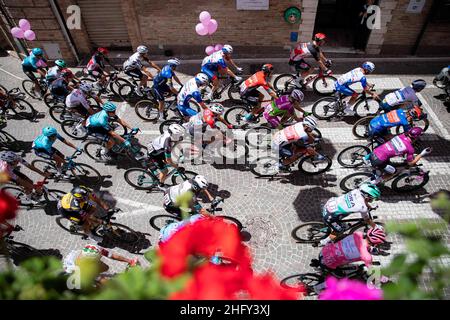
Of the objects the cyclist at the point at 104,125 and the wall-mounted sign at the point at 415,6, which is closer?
the cyclist at the point at 104,125

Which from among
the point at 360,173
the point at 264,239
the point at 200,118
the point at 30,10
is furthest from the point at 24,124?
the point at 360,173

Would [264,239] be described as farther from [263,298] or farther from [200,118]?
[263,298]

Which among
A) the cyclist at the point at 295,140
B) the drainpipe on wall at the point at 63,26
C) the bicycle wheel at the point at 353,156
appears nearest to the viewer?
the cyclist at the point at 295,140

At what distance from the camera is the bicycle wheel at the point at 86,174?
9.62 m

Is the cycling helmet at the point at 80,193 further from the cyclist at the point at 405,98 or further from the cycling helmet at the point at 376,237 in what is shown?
the cyclist at the point at 405,98

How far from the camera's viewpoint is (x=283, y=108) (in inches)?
363

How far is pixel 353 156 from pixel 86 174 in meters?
8.19

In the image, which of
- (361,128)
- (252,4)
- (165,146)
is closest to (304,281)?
(165,146)

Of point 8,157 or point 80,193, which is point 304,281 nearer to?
point 80,193

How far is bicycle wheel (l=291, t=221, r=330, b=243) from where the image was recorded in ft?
25.7

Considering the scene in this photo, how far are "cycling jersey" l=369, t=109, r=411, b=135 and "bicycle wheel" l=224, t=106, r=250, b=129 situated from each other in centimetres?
412

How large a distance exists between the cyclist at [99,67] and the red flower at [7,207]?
428 inches

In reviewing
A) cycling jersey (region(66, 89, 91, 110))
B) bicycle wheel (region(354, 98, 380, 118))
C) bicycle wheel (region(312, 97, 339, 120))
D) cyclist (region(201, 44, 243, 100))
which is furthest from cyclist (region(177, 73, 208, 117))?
bicycle wheel (region(354, 98, 380, 118))

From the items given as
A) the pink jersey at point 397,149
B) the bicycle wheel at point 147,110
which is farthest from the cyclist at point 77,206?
the pink jersey at point 397,149
